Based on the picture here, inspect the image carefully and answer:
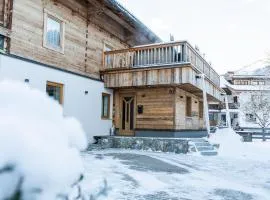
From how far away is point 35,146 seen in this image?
113cm

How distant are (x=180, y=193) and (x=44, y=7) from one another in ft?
30.2

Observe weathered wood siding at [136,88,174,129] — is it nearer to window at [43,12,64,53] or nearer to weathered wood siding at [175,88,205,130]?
weathered wood siding at [175,88,205,130]

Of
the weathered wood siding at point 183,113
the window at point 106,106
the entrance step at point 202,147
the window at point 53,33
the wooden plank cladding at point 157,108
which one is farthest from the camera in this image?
the window at point 106,106

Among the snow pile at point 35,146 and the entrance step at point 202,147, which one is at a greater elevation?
the snow pile at point 35,146

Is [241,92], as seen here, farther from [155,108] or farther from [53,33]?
[53,33]

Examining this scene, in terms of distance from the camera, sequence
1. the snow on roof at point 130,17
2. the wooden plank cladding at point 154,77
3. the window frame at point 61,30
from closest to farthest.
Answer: the window frame at point 61,30 < the wooden plank cladding at point 154,77 < the snow on roof at point 130,17

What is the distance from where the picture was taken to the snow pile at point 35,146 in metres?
1.09

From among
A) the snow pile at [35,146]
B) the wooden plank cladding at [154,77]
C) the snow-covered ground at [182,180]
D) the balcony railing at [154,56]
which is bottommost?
the snow-covered ground at [182,180]

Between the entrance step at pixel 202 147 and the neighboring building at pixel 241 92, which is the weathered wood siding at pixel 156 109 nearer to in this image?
the entrance step at pixel 202 147

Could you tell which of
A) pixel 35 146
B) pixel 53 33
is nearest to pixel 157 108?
pixel 53 33

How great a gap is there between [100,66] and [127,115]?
9.55 ft

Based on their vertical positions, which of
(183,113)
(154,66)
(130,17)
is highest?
(130,17)

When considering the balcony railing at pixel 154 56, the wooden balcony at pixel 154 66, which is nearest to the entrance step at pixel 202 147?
the wooden balcony at pixel 154 66

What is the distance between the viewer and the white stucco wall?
10539 millimetres
